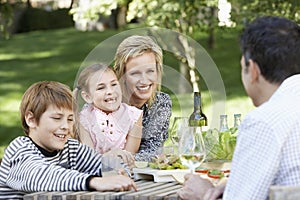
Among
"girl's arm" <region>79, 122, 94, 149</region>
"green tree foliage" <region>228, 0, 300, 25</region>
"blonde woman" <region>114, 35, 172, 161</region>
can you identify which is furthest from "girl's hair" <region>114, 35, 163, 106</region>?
"green tree foliage" <region>228, 0, 300, 25</region>

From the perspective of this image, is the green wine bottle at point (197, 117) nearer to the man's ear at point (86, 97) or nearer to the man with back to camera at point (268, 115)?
the man's ear at point (86, 97)

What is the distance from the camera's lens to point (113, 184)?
3168mm

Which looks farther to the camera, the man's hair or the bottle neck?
the bottle neck

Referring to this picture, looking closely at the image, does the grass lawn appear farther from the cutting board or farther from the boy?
the cutting board

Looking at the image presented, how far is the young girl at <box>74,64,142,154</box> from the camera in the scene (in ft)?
13.4

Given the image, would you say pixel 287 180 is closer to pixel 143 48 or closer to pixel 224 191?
pixel 224 191

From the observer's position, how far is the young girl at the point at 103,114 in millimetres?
4094

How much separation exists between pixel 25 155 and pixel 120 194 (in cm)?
53

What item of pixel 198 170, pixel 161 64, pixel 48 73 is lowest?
pixel 48 73

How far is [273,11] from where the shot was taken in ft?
27.4

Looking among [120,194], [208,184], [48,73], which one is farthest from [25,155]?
[48,73]

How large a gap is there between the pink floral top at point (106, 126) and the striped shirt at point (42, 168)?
435 mm

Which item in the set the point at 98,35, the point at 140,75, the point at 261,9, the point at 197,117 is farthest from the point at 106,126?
the point at 98,35

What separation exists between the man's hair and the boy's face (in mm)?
1046
